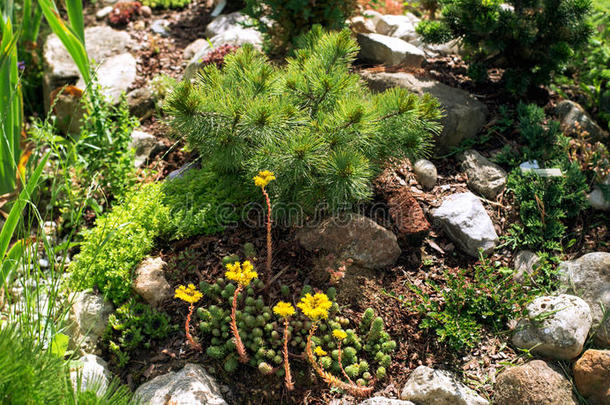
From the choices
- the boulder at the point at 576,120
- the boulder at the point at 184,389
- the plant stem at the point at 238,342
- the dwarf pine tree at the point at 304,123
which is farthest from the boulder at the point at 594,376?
the boulder at the point at 576,120

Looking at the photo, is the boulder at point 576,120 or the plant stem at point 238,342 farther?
the boulder at point 576,120

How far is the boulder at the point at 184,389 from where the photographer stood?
2.66 m

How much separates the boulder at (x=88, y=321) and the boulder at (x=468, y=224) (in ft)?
7.70

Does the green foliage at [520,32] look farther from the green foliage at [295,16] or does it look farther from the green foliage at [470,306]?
the green foliage at [470,306]

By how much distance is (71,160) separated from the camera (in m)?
4.03

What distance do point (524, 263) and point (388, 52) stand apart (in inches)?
90.3

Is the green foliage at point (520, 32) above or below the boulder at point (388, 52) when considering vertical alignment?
above

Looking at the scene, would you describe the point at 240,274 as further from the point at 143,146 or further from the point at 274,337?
the point at 143,146

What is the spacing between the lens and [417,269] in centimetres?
352

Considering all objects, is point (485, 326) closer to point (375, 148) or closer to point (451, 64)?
Answer: point (375, 148)

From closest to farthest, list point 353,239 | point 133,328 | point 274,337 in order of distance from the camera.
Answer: point 274,337
point 133,328
point 353,239

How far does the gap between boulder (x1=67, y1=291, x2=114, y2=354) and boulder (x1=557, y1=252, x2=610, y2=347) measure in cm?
293

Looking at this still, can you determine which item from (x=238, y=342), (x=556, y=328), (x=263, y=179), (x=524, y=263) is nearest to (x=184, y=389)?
(x=238, y=342)

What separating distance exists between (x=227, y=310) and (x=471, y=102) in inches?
107
